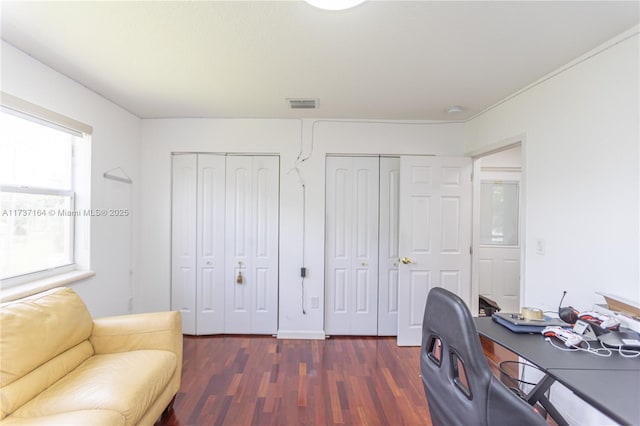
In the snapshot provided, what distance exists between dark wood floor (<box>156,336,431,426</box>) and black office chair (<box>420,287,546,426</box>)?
1226 millimetres

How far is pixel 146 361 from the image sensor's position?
5.88ft

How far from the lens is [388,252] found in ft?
11.2

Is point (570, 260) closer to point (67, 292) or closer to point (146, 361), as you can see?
point (146, 361)

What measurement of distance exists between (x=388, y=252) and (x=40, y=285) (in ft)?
10.2

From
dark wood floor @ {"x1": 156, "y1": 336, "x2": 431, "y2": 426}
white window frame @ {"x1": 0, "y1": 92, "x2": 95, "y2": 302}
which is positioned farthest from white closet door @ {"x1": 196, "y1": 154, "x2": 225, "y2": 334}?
white window frame @ {"x1": 0, "y1": 92, "x2": 95, "y2": 302}

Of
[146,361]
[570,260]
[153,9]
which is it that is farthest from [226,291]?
[570,260]

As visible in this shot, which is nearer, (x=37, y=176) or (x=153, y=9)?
(x=153, y=9)

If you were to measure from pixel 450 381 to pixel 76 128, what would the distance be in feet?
10.1

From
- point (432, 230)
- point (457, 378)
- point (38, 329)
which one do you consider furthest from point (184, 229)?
point (457, 378)

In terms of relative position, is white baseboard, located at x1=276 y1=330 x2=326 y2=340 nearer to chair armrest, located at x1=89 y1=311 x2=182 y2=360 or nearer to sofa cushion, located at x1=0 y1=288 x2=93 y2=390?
chair armrest, located at x1=89 y1=311 x2=182 y2=360

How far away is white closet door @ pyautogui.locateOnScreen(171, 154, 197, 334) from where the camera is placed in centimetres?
336

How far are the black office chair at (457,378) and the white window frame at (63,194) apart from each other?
8.05 ft

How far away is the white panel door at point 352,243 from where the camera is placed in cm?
341

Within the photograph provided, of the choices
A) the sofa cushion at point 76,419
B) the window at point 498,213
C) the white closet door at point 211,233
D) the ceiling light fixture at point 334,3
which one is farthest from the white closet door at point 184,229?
the window at point 498,213
